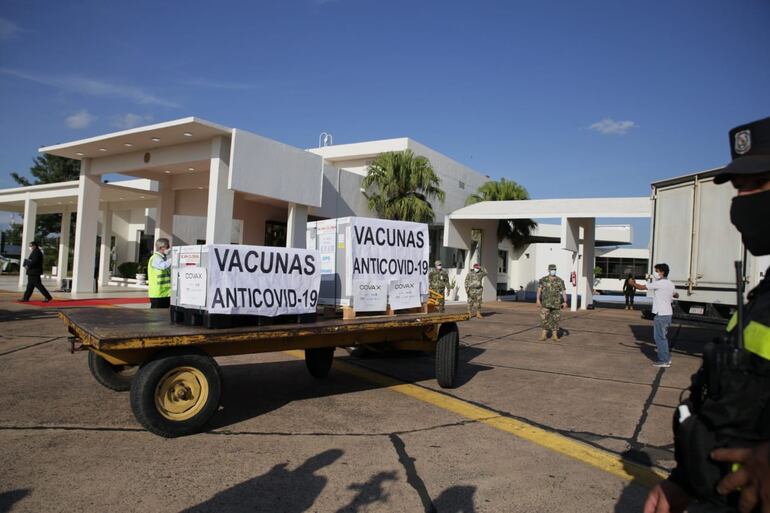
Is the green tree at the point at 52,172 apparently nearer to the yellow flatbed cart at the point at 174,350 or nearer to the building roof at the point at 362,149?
the building roof at the point at 362,149

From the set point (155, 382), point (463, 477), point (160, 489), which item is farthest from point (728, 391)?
point (155, 382)

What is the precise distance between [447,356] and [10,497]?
4.83 meters

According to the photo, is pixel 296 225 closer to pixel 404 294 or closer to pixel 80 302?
pixel 80 302

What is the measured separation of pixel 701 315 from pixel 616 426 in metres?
5.49

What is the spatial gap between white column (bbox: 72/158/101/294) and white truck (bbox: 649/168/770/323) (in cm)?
1915

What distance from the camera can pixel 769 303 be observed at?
1829 mm


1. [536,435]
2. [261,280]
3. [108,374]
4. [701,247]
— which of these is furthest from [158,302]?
[701,247]

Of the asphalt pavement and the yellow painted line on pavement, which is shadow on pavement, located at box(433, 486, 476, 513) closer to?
the asphalt pavement

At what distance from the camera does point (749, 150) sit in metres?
1.98

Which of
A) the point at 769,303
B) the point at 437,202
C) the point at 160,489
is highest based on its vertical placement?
the point at 437,202

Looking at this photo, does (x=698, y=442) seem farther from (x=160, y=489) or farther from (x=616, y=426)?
(x=616, y=426)

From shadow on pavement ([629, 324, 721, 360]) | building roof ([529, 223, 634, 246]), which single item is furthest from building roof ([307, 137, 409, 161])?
shadow on pavement ([629, 324, 721, 360])

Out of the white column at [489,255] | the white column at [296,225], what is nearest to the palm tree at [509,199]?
the white column at [489,255]

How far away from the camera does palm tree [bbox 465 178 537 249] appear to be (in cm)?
2765
